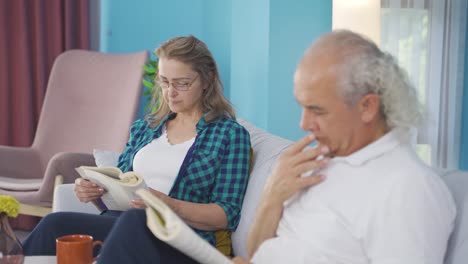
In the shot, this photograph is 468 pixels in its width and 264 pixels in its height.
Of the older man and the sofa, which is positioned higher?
the older man

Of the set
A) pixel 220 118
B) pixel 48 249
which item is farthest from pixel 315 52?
pixel 48 249

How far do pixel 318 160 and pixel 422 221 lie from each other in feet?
0.93

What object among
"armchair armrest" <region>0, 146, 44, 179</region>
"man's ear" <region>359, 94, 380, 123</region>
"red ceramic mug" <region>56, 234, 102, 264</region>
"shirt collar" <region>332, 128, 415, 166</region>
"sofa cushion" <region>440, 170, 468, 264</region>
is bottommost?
"armchair armrest" <region>0, 146, 44, 179</region>

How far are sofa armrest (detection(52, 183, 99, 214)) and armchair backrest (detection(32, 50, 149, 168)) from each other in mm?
1511

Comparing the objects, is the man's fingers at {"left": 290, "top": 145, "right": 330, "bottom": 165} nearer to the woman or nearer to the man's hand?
the man's hand

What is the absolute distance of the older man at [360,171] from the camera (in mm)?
1303

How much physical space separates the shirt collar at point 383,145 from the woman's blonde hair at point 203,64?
95cm

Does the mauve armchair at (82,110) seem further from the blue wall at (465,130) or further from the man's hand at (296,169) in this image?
the man's hand at (296,169)

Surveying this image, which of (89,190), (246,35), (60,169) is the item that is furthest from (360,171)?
(246,35)

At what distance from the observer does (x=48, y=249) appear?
214 cm

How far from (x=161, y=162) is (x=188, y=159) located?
0.10m

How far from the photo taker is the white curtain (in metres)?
4.61

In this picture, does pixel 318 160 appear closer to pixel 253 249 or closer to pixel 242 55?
pixel 253 249

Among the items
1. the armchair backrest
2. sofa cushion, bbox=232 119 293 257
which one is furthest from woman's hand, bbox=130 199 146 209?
the armchair backrest
